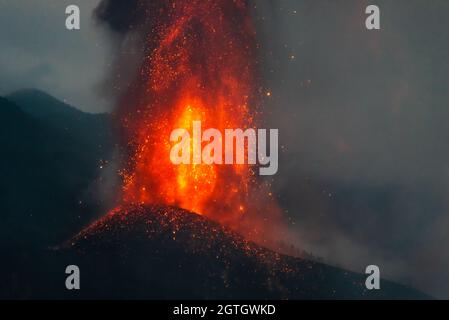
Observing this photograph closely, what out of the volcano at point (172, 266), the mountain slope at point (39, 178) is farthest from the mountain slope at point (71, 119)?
the volcano at point (172, 266)

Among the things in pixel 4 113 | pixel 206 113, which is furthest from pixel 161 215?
pixel 4 113

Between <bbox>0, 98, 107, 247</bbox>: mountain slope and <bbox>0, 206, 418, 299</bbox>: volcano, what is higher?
<bbox>0, 98, 107, 247</bbox>: mountain slope

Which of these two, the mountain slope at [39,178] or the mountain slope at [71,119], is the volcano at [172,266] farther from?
the mountain slope at [71,119]

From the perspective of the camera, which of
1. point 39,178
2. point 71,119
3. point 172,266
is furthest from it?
point 71,119

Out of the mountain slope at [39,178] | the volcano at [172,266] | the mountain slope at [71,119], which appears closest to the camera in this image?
the volcano at [172,266]

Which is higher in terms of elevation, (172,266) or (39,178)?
(39,178)

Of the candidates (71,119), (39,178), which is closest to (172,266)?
(39,178)

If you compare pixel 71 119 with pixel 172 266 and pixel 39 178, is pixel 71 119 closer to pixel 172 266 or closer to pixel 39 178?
pixel 39 178

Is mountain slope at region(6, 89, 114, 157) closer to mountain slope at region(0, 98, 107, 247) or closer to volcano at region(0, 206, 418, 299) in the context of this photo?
mountain slope at region(0, 98, 107, 247)

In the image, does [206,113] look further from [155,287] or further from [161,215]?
[155,287]

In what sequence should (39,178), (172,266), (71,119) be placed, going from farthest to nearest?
1. (71,119)
2. (39,178)
3. (172,266)

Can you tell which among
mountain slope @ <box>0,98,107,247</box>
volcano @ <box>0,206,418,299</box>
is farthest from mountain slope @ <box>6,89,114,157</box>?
volcano @ <box>0,206,418,299</box>

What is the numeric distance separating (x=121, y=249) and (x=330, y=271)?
1481 cm

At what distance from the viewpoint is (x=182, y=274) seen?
29.8 m
